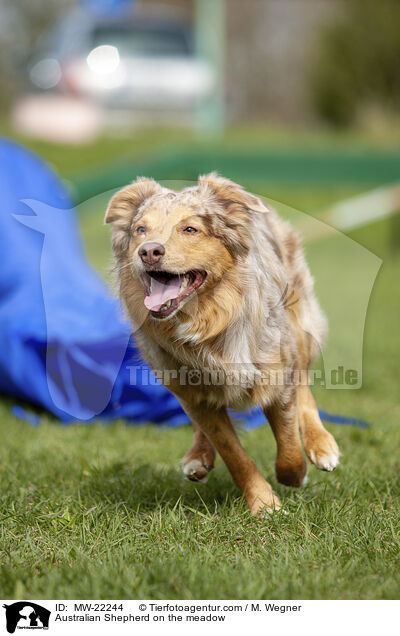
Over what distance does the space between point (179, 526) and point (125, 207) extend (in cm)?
128

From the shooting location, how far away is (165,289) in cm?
287

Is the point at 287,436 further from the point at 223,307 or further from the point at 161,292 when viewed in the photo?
the point at 161,292

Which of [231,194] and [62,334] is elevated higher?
[231,194]

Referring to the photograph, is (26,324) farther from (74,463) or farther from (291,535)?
(291,535)

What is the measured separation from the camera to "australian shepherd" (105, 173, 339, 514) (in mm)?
2875

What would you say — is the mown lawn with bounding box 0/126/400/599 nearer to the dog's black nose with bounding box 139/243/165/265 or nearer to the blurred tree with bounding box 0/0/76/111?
the dog's black nose with bounding box 139/243/165/265

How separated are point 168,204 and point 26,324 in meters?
2.94

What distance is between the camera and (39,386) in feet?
18.2

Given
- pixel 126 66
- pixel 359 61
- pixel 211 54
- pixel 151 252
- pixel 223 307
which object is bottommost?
pixel 223 307

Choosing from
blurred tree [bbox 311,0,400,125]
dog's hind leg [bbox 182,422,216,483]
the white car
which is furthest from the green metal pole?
dog's hind leg [bbox 182,422,216,483]

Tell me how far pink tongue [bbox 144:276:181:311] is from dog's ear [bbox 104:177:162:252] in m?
0.21
